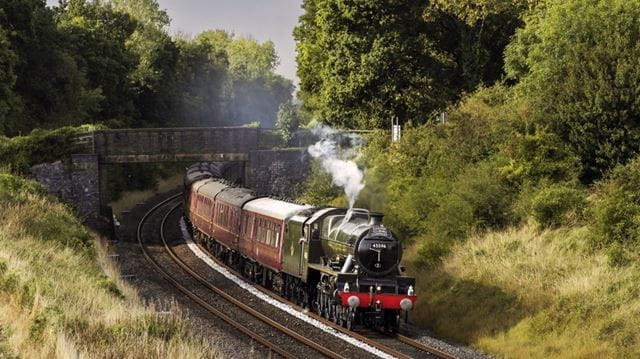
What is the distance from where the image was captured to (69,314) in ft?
47.6

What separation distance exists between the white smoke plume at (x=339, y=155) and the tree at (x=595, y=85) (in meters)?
7.54

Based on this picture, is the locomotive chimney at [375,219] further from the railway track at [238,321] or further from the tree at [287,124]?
the tree at [287,124]

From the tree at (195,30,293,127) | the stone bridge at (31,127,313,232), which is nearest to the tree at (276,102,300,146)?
the stone bridge at (31,127,313,232)

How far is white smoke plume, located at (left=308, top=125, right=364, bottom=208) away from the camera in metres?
32.6

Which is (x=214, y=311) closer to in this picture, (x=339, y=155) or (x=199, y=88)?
(x=339, y=155)

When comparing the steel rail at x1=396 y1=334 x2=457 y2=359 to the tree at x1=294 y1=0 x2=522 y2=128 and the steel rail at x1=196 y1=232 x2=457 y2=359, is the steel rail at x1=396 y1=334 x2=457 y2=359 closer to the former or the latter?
the steel rail at x1=196 y1=232 x2=457 y2=359

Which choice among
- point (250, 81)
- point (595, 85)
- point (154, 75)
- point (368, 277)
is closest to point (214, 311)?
point (368, 277)

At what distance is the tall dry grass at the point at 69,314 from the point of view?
497 inches

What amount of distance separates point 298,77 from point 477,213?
30.3 metres

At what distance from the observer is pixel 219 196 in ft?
115

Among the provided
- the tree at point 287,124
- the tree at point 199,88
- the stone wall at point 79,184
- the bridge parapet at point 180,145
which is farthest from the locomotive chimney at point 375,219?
the tree at point 199,88

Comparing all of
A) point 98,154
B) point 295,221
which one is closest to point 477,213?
point 295,221

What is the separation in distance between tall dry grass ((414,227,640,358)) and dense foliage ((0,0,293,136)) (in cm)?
3162

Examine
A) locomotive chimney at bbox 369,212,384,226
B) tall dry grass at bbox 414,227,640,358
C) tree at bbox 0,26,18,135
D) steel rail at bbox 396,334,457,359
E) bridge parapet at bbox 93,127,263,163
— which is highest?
tree at bbox 0,26,18,135
